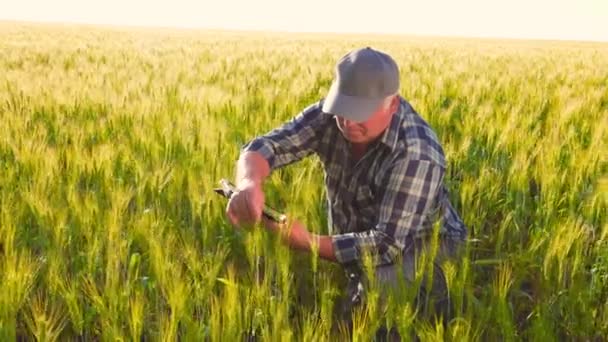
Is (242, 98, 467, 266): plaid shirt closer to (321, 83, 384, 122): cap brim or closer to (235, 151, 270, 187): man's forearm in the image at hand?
(235, 151, 270, 187): man's forearm

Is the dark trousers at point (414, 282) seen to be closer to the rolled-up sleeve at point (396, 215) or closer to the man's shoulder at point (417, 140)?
the rolled-up sleeve at point (396, 215)

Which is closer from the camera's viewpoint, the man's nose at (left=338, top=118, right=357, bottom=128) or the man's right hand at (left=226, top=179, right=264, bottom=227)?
the man's right hand at (left=226, top=179, right=264, bottom=227)

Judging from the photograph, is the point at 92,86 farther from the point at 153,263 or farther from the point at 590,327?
the point at 590,327

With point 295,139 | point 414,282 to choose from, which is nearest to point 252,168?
point 295,139

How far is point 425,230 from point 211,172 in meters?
0.90

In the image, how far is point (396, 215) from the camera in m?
1.87

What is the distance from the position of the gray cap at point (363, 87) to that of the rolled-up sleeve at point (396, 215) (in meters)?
0.19

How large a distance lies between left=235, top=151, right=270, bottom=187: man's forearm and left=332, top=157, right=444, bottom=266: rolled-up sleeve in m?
0.38

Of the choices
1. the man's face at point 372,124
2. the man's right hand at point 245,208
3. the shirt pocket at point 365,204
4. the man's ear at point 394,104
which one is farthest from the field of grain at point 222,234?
the man's ear at point 394,104

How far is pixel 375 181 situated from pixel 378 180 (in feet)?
0.07

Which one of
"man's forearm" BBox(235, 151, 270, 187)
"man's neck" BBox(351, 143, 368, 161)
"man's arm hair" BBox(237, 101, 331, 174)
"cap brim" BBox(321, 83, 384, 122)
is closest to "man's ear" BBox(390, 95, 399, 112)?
"cap brim" BBox(321, 83, 384, 122)

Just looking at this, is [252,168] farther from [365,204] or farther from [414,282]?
[414,282]

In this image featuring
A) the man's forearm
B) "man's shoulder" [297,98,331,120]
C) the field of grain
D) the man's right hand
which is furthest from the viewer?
"man's shoulder" [297,98,331,120]

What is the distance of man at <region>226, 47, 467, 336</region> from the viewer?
1.86 meters
